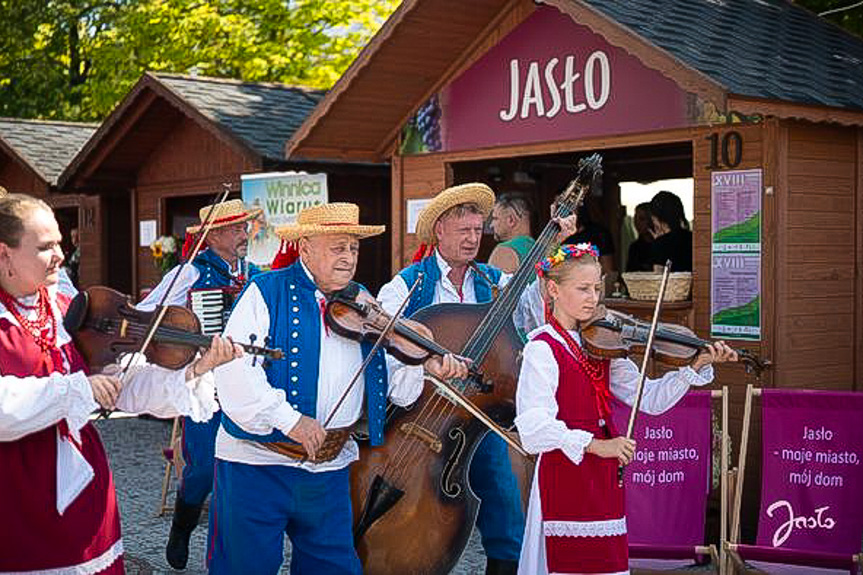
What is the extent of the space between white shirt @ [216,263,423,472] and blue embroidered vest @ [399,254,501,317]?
3.17 ft

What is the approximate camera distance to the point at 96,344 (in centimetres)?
329

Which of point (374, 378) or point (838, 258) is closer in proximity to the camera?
point (374, 378)

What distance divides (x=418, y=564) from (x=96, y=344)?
70.8 inches

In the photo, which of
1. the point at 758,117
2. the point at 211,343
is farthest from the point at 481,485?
the point at 758,117

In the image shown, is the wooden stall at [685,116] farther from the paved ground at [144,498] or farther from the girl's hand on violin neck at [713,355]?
the paved ground at [144,498]

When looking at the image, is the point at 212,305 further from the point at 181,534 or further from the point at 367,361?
the point at 367,361

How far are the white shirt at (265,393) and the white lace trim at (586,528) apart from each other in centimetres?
78

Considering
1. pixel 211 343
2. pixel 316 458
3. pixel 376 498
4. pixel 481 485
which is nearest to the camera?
pixel 211 343

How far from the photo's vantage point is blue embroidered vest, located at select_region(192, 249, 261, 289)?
20.7 feet

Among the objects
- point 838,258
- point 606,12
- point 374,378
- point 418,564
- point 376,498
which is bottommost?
point 418,564

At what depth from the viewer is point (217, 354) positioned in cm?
339

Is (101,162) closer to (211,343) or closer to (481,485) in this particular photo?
(481,485)

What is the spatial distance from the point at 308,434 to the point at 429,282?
1458 mm

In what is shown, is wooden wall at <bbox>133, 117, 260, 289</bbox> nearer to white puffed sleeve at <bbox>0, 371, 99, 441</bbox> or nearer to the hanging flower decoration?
the hanging flower decoration
